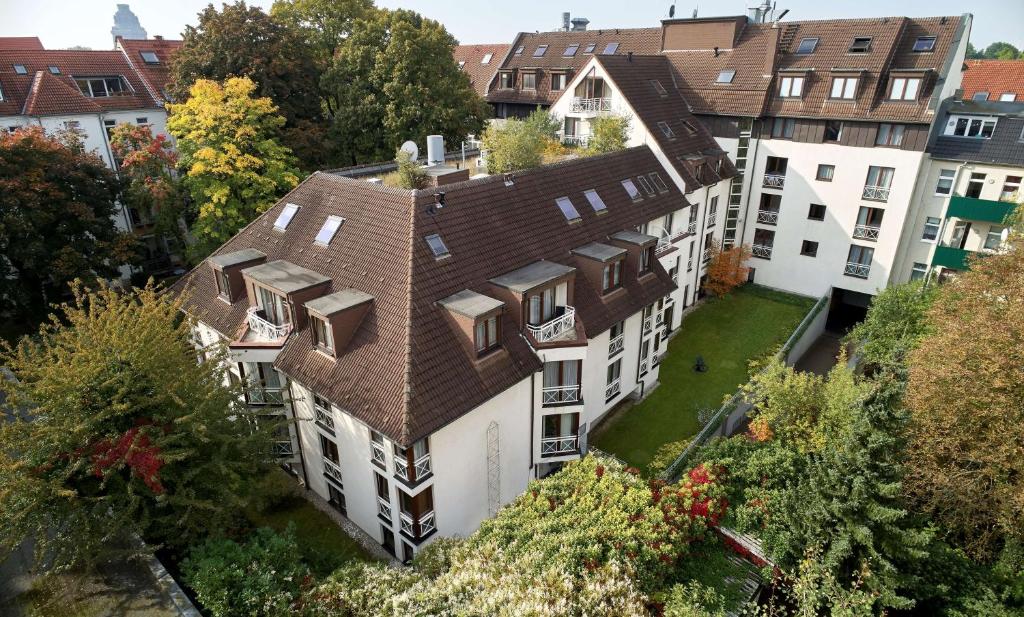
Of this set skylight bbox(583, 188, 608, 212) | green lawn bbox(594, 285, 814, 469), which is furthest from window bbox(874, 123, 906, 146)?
skylight bbox(583, 188, 608, 212)

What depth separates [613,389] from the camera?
28.6 meters

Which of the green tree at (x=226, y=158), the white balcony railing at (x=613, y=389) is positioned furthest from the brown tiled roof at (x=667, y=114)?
the green tree at (x=226, y=158)

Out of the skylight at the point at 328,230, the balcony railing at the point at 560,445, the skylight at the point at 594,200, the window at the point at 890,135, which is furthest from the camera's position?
the window at the point at 890,135

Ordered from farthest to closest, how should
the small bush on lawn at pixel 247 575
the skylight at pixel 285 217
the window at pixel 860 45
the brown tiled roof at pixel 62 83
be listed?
the brown tiled roof at pixel 62 83, the window at pixel 860 45, the skylight at pixel 285 217, the small bush on lawn at pixel 247 575

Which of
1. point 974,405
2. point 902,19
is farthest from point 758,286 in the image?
point 974,405

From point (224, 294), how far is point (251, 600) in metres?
15.3

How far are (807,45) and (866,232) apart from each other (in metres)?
14.8

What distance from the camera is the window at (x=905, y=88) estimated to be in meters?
36.5

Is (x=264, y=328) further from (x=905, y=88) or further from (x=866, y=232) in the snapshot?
(x=905, y=88)

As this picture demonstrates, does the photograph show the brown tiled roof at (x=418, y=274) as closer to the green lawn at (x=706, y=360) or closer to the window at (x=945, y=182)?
the green lawn at (x=706, y=360)

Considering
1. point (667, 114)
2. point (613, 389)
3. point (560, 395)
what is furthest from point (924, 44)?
point (560, 395)

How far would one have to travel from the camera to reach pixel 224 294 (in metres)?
25.9

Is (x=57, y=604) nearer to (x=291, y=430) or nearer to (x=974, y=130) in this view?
(x=291, y=430)

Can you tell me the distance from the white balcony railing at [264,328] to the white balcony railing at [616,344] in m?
14.3
